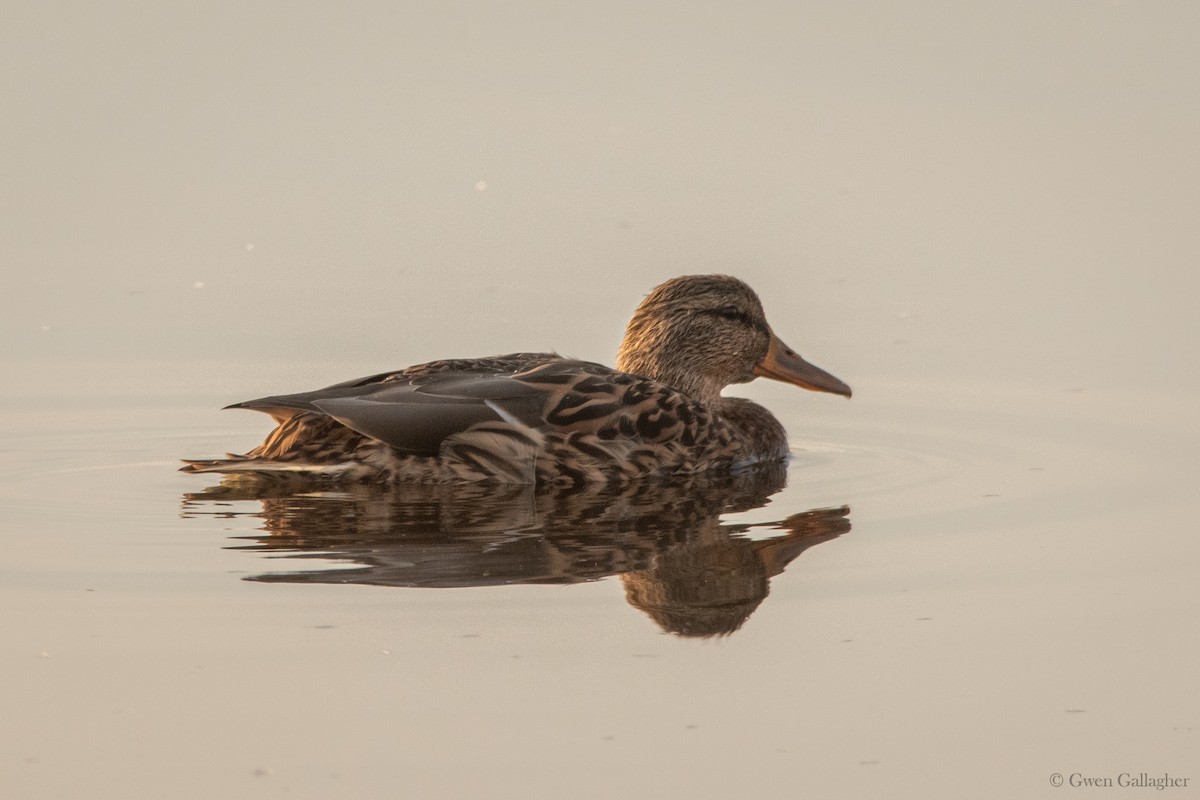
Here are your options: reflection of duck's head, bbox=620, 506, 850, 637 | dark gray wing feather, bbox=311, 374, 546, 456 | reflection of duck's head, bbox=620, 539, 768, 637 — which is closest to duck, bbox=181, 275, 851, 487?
dark gray wing feather, bbox=311, 374, 546, 456

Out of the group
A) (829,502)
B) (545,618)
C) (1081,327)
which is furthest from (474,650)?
(1081,327)

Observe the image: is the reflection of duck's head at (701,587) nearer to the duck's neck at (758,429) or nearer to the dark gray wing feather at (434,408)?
the dark gray wing feather at (434,408)

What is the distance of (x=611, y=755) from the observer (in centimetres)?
621

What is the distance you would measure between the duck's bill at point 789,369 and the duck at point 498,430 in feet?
2.49

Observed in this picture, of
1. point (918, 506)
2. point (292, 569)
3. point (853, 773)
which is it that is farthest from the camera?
point (918, 506)

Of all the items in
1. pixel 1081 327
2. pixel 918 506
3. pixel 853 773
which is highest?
pixel 1081 327

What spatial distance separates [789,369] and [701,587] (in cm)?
340

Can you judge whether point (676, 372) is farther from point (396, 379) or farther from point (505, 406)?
point (396, 379)

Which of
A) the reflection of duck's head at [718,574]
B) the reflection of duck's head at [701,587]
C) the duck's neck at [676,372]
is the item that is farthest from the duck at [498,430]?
the reflection of duck's head at [701,587]

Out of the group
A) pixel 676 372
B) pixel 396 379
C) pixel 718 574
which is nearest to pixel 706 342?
pixel 676 372

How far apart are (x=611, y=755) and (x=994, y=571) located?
8.23 feet

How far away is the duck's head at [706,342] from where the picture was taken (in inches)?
438

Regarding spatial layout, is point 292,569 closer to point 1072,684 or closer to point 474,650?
point 474,650

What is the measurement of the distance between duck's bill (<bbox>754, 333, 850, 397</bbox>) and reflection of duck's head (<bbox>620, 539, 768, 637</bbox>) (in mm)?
2518
